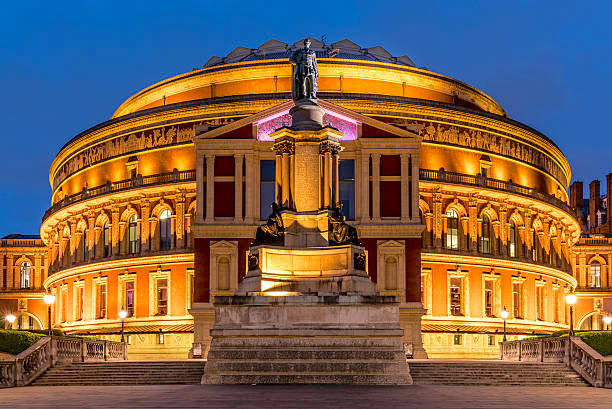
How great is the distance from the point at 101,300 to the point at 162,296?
6.89 m

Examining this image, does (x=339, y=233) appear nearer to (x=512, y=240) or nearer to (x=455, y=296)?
(x=455, y=296)

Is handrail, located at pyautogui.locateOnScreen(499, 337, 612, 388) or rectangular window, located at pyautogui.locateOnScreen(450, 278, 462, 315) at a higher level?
rectangular window, located at pyautogui.locateOnScreen(450, 278, 462, 315)

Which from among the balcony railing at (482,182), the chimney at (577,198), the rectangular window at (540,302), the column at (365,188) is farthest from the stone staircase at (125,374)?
the chimney at (577,198)

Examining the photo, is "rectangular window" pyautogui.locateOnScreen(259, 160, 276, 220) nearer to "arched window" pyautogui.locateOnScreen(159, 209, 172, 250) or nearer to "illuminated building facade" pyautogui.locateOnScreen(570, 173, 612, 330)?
"arched window" pyautogui.locateOnScreen(159, 209, 172, 250)

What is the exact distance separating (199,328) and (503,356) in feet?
65.8

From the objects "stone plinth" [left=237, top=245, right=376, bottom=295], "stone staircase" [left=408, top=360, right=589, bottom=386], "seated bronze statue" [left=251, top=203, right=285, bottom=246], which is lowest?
"stone staircase" [left=408, top=360, right=589, bottom=386]

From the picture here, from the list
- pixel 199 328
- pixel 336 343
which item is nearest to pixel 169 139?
pixel 199 328

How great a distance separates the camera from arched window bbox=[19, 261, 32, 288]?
348 ft

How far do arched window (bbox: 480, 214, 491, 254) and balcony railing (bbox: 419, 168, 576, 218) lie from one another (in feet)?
8.77

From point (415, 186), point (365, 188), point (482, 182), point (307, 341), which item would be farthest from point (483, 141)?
point (307, 341)

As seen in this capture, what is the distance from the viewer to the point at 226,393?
99.1ft

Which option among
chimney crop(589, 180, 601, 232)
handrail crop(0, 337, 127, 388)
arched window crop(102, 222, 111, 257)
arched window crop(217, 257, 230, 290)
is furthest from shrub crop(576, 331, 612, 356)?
chimney crop(589, 180, 601, 232)

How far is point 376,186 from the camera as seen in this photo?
6856 centimetres

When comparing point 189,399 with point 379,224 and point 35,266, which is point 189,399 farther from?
point 35,266
